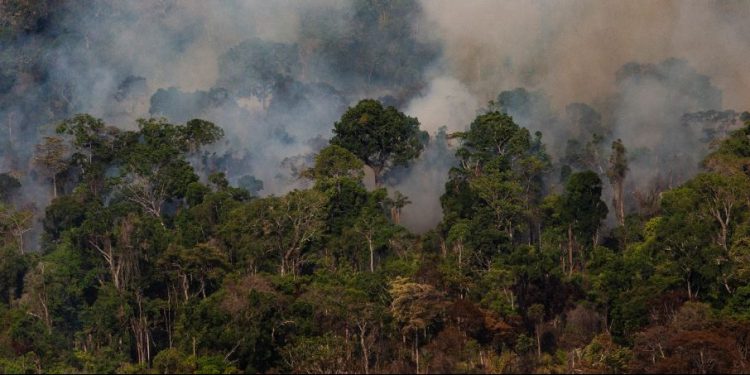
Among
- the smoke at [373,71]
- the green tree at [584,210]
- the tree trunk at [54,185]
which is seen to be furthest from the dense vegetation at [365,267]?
the smoke at [373,71]

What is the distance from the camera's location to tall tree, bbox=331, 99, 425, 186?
6706 cm

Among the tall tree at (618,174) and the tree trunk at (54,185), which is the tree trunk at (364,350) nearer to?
the tall tree at (618,174)

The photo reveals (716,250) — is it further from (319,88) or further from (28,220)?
(319,88)

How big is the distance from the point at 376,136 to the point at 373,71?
77.2 ft

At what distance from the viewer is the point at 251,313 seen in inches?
1924

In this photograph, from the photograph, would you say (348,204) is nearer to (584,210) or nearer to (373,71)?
(584,210)

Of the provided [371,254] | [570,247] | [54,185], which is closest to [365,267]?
[371,254]

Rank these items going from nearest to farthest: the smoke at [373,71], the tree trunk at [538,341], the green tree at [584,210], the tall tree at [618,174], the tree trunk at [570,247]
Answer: the tree trunk at [538,341] → the tree trunk at [570,247] → the green tree at [584,210] → the tall tree at [618,174] → the smoke at [373,71]

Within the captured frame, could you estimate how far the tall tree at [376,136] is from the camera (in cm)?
6706

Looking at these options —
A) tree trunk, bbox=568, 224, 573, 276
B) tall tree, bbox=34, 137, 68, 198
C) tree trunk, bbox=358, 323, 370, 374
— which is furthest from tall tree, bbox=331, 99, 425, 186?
tree trunk, bbox=358, 323, 370, 374

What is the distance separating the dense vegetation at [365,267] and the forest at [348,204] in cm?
12

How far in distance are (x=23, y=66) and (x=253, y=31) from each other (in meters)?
15.5

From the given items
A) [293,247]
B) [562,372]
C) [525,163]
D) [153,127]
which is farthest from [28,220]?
[562,372]

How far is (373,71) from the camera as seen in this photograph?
90.2 metres
